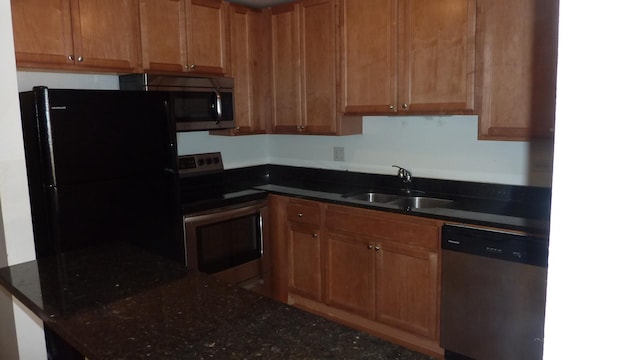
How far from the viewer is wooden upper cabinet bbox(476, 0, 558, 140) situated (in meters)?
2.37

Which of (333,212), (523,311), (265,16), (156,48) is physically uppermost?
(265,16)

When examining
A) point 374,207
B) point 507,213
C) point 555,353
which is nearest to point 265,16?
point 374,207

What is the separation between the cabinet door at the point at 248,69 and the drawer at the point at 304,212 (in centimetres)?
73

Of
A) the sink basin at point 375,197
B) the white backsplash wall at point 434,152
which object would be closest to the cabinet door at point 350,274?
the sink basin at point 375,197

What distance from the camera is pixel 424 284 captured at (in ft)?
8.63

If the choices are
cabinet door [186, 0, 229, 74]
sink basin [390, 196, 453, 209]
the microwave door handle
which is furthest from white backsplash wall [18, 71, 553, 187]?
cabinet door [186, 0, 229, 74]

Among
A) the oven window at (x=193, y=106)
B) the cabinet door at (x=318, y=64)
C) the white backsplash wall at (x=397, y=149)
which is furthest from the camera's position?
the cabinet door at (x=318, y=64)

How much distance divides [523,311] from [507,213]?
528mm

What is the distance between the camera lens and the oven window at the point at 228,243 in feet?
9.79

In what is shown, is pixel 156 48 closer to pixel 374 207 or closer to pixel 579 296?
pixel 374 207

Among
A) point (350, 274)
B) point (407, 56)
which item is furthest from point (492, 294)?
point (407, 56)

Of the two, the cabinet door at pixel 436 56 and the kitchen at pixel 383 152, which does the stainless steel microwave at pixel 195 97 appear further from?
the cabinet door at pixel 436 56

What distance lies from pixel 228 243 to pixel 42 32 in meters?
1.59

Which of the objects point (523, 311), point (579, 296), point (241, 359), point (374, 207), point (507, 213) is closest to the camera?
point (579, 296)
